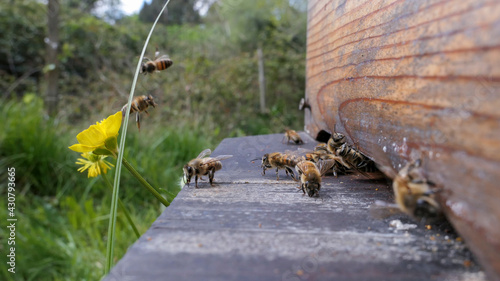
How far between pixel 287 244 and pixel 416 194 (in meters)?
0.29

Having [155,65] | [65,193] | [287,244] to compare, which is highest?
[155,65]

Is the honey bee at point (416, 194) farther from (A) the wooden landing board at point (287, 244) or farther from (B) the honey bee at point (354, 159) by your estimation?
(B) the honey bee at point (354, 159)

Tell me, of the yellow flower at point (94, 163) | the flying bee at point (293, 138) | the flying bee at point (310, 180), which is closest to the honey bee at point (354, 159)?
the flying bee at point (310, 180)

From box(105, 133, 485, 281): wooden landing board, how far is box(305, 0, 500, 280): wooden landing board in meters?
0.09

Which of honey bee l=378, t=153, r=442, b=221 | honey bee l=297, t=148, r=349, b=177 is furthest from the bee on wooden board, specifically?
honey bee l=378, t=153, r=442, b=221

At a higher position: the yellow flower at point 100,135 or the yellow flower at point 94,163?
the yellow flower at point 100,135

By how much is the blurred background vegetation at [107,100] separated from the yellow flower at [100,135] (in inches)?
86.8

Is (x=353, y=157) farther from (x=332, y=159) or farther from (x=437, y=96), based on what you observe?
(x=437, y=96)

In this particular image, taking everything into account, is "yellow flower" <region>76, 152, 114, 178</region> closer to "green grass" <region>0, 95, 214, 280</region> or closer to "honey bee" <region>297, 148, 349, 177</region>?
"honey bee" <region>297, 148, 349, 177</region>

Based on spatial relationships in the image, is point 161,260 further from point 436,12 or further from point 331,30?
point 331,30

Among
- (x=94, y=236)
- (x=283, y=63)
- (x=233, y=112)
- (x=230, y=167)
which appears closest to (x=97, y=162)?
(x=230, y=167)

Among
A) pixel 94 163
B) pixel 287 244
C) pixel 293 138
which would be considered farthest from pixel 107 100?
pixel 287 244

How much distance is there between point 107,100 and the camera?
746 cm

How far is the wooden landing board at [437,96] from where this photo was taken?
553 mm
